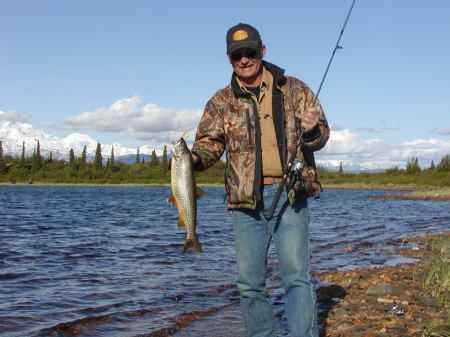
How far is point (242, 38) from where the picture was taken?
14.3 ft

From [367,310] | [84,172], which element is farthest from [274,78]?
[84,172]

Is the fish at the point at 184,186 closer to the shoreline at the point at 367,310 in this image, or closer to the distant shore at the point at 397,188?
the shoreline at the point at 367,310

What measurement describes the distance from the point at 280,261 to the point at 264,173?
2.55 feet

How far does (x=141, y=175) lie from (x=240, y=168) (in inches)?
5070

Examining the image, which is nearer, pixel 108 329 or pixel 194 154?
pixel 194 154

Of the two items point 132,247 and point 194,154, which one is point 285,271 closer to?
point 194,154

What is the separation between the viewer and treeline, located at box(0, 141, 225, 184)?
125m

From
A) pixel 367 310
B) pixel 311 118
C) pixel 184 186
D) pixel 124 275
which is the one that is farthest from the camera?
pixel 124 275

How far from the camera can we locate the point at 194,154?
15.3ft

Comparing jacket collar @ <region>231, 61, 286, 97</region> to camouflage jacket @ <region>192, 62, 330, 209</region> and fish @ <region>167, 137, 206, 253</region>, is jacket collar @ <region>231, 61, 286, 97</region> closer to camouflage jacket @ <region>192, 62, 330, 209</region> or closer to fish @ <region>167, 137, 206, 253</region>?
camouflage jacket @ <region>192, 62, 330, 209</region>

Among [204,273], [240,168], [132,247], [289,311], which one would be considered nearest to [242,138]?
[240,168]

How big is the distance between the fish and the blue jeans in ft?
1.41

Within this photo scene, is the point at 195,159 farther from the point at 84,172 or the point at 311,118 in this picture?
the point at 84,172

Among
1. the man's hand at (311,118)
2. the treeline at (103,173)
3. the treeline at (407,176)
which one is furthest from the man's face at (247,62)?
the treeline at (103,173)
